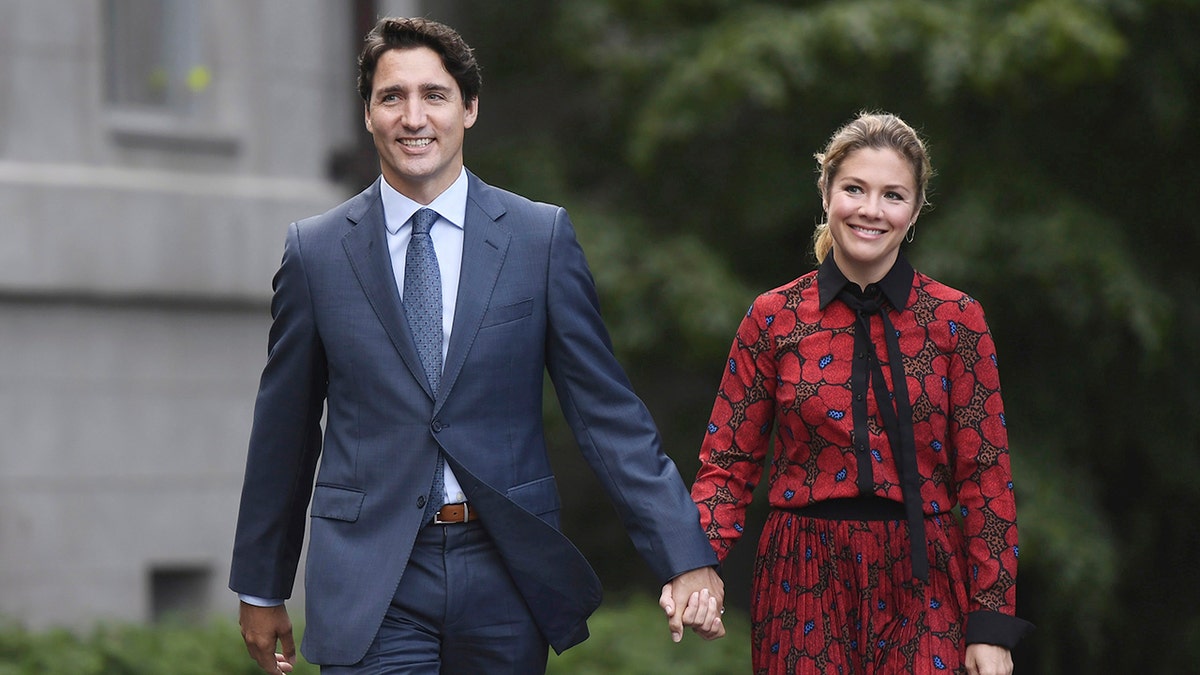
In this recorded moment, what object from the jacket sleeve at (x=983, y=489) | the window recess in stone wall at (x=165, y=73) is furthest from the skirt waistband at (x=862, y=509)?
the window recess in stone wall at (x=165, y=73)

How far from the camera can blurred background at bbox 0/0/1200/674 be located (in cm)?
944

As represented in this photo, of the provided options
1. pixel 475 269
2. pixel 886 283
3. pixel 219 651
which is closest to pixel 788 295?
pixel 886 283

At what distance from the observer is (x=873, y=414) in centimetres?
463

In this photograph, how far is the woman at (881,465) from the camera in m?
4.57

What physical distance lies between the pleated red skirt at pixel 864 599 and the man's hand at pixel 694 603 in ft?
0.62

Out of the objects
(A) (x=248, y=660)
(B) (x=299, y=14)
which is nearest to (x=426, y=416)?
(A) (x=248, y=660)

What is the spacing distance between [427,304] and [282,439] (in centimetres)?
50

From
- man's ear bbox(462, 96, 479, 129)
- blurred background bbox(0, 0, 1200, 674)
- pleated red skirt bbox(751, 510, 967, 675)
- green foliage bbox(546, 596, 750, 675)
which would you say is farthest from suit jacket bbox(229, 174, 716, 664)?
blurred background bbox(0, 0, 1200, 674)

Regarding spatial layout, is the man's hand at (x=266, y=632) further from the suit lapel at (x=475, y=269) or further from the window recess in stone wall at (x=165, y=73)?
the window recess in stone wall at (x=165, y=73)

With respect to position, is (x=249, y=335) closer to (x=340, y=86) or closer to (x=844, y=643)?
(x=340, y=86)

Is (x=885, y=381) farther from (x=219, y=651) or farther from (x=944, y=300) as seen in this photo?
(x=219, y=651)

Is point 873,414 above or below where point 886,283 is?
below

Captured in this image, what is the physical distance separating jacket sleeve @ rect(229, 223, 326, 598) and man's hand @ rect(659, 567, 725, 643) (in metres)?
0.96

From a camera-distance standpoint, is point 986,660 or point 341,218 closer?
point 986,660
